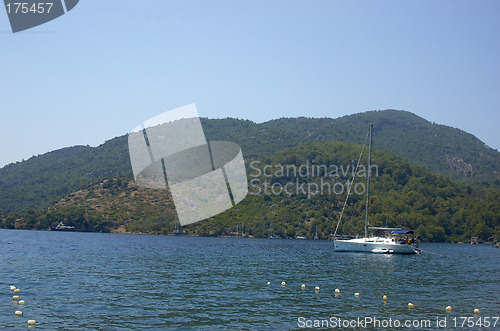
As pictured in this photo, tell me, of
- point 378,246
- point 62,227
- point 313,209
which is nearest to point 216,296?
point 378,246

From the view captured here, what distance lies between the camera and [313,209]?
176m

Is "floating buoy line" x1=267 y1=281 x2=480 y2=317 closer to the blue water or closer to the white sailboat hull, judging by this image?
the blue water

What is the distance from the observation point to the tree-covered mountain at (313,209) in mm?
160750

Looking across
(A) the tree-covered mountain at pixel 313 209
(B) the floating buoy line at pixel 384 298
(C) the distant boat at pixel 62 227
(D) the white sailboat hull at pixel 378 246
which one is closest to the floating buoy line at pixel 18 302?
(B) the floating buoy line at pixel 384 298

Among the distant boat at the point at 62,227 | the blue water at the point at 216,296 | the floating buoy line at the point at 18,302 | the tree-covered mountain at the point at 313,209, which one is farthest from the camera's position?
the distant boat at the point at 62,227

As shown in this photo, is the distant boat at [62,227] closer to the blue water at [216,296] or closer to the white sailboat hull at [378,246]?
the white sailboat hull at [378,246]

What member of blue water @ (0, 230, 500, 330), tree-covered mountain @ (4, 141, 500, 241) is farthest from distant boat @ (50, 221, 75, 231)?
blue water @ (0, 230, 500, 330)

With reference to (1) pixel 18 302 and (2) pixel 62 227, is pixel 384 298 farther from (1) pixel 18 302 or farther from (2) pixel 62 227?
A: (2) pixel 62 227

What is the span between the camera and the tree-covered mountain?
6329 inches

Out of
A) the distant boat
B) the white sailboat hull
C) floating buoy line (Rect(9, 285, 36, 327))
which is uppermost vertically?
floating buoy line (Rect(9, 285, 36, 327))

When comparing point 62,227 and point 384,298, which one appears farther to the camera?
point 62,227

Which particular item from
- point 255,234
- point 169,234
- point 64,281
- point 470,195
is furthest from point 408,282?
point 470,195

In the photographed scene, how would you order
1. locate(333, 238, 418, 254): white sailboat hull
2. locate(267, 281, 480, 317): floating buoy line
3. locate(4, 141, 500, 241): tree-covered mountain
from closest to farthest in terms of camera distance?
locate(267, 281, 480, 317): floating buoy line → locate(333, 238, 418, 254): white sailboat hull → locate(4, 141, 500, 241): tree-covered mountain

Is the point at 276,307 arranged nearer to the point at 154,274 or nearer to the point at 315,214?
the point at 154,274
